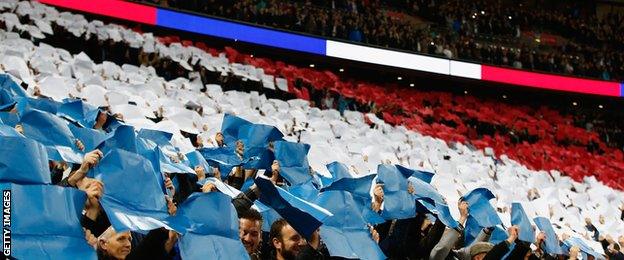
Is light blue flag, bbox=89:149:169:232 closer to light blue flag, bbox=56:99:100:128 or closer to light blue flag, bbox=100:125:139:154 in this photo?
light blue flag, bbox=100:125:139:154

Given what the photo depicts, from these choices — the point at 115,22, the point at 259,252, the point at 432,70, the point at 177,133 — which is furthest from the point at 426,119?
the point at 259,252

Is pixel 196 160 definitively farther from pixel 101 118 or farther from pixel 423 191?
pixel 423 191

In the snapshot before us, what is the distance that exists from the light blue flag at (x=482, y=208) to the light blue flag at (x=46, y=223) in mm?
3714

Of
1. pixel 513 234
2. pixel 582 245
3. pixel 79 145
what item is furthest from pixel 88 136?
pixel 582 245

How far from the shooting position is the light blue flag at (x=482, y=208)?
→ 655cm

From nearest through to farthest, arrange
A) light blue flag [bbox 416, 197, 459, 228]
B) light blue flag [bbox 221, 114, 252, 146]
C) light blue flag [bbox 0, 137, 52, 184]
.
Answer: light blue flag [bbox 0, 137, 52, 184] < light blue flag [bbox 416, 197, 459, 228] < light blue flag [bbox 221, 114, 252, 146]

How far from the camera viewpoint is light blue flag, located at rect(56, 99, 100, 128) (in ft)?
23.7

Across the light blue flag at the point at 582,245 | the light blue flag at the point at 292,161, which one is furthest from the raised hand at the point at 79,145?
the light blue flag at the point at 582,245

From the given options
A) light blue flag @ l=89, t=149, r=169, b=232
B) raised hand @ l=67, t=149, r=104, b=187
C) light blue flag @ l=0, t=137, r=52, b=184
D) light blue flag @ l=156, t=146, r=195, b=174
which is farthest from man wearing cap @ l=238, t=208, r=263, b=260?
light blue flag @ l=156, t=146, r=195, b=174

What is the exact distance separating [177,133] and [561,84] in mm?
15612

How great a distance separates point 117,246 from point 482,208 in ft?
12.6

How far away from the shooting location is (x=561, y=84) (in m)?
21.9

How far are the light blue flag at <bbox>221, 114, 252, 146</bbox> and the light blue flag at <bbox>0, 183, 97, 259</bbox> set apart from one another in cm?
439

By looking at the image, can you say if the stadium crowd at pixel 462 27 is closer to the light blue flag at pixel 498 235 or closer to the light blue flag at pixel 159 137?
the light blue flag at pixel 159 137
